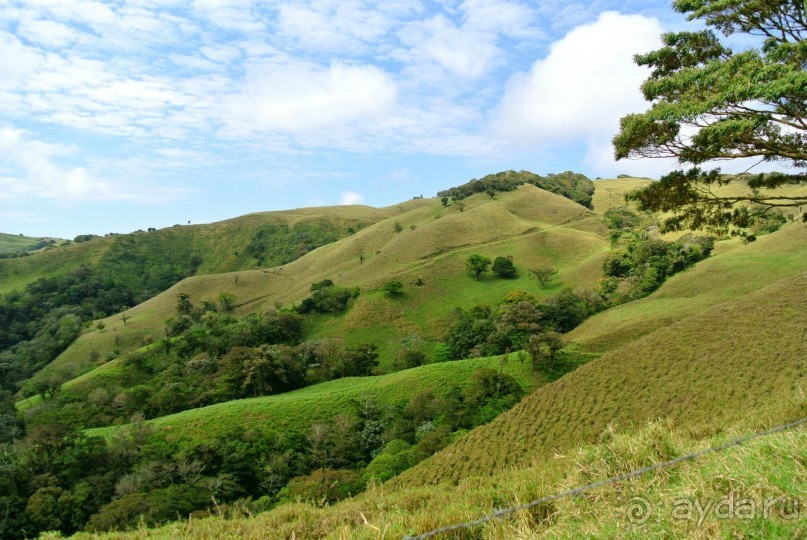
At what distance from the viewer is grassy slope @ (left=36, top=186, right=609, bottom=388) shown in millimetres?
Answer: 71125

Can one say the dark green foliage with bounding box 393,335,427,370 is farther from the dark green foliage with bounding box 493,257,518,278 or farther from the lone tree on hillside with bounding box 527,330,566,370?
the dark green foliage with bounding box 493,257,518,278

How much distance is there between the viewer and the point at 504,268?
7981 cm

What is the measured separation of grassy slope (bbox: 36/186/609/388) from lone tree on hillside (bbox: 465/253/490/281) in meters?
1.76

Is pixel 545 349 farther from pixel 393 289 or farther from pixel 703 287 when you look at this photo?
pixel 393 289

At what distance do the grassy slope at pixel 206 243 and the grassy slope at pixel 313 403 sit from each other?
10650 centimetres

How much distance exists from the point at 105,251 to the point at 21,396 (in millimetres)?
76290

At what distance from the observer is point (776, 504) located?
3.83 metres

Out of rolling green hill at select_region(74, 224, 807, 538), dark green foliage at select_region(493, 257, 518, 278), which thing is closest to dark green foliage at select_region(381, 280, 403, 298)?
dark green foliage at select_region(493, 257, 518, 278)

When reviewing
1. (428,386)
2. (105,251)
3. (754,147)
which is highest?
(105,251)

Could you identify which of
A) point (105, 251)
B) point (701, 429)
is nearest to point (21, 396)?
point (105, 251)

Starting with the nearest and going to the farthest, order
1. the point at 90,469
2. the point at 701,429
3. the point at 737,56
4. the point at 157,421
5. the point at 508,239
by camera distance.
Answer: the point at 701,429, the point at 737,56, the point at 90,469, the point at 157,421, the point at 508,239

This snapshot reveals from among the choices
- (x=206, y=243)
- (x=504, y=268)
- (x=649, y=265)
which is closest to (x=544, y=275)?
(x=504, y=268)

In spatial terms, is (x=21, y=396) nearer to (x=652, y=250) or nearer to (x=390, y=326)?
(x=390, y=326)

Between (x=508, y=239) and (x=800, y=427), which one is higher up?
(x=508, y=239)
